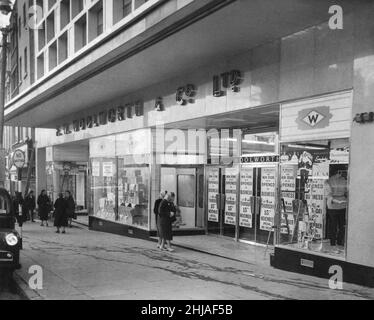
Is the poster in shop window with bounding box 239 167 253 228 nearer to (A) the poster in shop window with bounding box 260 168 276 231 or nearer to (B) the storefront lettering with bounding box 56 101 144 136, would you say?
(A) the poster in shop window with bounding box 260 168 276 231

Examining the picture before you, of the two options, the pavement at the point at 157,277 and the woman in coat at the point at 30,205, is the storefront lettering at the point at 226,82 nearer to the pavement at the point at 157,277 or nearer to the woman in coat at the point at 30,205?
the pavement at the point at 157,277

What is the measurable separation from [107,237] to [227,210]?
4.50 m

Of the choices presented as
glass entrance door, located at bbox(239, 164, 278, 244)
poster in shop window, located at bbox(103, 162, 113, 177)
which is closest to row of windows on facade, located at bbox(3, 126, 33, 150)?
poster in shop window, located at bbox(103, 162, 113, 177)

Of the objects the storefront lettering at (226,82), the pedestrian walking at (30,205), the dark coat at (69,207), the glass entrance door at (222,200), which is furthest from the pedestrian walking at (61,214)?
the storefront lettering at (226,82)

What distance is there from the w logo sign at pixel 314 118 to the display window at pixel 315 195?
343mm

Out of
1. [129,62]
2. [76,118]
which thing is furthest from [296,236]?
[76,118]

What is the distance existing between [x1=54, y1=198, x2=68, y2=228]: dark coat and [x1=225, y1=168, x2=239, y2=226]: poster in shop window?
6548 mm

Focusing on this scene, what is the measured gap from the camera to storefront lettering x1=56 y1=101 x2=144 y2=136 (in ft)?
50.7

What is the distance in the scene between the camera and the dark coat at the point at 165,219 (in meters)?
11.9

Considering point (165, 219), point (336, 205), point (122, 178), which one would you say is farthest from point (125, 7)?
point (336, 205)

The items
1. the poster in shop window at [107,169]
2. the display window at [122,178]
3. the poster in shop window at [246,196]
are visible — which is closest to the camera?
the poster in shop window at [246,196]

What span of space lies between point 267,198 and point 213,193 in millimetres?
2589

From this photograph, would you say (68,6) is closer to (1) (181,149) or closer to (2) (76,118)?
(2) (76,118)

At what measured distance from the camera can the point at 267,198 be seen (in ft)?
41.4
